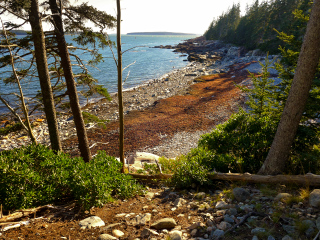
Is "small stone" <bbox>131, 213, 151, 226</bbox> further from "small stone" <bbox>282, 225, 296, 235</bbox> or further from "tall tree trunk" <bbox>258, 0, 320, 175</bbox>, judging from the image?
"tall tree trunk" <bbox>258, 0, 320, 175</bbox>

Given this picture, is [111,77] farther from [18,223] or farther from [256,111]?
[18,223]

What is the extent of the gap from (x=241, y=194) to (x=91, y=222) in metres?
3.72

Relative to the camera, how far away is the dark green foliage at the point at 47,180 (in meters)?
4.14

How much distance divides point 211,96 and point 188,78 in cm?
1242

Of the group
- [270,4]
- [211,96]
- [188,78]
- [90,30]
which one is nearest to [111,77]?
[188,78]

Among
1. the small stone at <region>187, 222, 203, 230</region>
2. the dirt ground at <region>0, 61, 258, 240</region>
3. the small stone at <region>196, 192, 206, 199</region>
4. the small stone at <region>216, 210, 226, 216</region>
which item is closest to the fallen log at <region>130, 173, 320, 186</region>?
the small stone at <region>196, 192, 206, 199</region>

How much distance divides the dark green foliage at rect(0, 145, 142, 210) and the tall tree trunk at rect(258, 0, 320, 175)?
174 inches

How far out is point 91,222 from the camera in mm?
4145

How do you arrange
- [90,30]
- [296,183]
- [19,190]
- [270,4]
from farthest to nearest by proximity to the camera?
[270,4] → [90,30] → [296,183] → [19,190]

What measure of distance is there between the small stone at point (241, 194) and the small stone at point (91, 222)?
3.36m

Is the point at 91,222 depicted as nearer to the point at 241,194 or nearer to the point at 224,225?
the point at 224,225

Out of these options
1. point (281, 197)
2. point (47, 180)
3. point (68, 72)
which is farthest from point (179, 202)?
point (68, 72)

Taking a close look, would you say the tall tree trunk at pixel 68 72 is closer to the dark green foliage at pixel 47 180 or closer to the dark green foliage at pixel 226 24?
the dark green foliage at pixel 47 180

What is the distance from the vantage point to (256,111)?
30.5 feet
